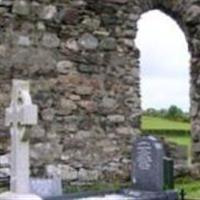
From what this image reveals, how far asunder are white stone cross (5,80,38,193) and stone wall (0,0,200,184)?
234cm

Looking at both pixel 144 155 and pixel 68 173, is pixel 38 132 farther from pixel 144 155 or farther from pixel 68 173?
pixel 144 155

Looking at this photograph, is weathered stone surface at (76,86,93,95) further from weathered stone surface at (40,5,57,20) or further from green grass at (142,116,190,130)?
green grass at (142,116,190,130)

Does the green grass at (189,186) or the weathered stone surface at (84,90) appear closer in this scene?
the green grass at (189,186)

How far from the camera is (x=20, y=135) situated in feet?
31.1

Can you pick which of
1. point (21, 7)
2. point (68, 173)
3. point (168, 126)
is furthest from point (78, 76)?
point (168, 126)

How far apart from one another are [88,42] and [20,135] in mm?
3534

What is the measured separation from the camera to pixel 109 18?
1293 cm

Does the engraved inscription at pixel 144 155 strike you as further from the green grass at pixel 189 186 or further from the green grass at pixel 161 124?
the green grass at pixel 161 124

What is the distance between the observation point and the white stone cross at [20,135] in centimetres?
931

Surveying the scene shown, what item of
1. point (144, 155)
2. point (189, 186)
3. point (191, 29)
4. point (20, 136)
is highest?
point (191, 29)

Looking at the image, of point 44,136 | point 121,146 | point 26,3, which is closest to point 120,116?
point 121,146

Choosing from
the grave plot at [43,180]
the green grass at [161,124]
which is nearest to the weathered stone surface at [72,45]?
the grave plot at [43,180]

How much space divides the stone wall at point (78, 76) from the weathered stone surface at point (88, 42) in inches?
0.6

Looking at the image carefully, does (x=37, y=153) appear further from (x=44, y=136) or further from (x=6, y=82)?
(x=6, y=82)
